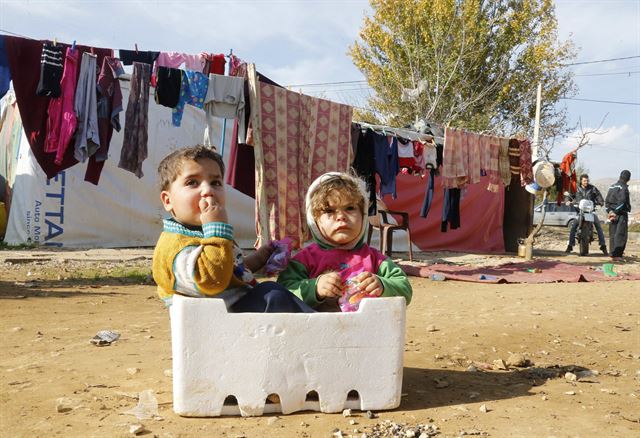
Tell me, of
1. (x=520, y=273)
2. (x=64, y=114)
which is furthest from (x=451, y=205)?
(x=64, y=114)

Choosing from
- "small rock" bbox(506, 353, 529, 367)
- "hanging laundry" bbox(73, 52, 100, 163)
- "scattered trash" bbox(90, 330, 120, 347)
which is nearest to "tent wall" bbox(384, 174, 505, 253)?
"hanging laundry" bbox(73, 52, 100, 163)

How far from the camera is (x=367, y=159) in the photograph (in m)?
9.02

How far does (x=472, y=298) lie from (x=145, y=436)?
5.07 metres

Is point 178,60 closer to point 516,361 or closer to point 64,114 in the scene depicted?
point 64,114

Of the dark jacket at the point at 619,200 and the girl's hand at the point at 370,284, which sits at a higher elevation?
the dark jacket at the point at 619,200

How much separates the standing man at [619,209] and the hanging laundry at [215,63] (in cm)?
866

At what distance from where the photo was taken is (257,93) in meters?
7.10

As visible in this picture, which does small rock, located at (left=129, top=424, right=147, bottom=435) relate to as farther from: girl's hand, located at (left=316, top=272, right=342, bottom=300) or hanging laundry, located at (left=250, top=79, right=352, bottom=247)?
hanging laundry, located at (left=250, top=79, right=352, bottom=247)

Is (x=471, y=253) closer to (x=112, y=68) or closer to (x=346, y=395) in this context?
(x=112, y=68)

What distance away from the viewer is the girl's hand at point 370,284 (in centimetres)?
252

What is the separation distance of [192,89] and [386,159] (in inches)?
135

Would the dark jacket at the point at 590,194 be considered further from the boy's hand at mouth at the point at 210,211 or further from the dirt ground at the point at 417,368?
the boy's hand at mouth at the point at 210,211

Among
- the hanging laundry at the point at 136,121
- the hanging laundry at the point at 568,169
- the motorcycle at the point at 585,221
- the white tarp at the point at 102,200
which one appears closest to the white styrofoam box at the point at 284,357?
the hanging laundry at the point at 136,121

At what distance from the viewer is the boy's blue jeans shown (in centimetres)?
245
